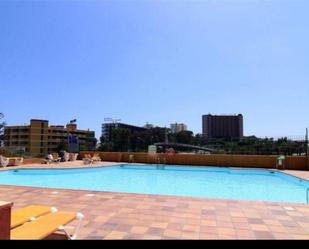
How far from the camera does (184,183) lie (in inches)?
469

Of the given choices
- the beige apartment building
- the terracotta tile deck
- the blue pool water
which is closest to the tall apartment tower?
the beige apartment building

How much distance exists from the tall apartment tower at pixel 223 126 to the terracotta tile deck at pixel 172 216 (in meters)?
63.1

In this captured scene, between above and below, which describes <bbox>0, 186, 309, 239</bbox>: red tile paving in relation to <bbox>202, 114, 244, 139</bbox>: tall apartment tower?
below

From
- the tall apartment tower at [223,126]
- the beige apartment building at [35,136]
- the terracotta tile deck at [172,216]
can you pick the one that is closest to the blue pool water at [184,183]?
the terracotta tile deck at [172,216]

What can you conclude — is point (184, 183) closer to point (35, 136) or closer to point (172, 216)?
point (172, 216)

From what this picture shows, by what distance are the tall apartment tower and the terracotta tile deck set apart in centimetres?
6315

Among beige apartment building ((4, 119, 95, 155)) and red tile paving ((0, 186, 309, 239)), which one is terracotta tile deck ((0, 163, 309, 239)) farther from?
beige apartment building ((4, 119, 95, 155))

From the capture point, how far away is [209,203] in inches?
247

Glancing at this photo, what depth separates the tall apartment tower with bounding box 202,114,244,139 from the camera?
227 feet

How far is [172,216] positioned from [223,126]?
2664 inches

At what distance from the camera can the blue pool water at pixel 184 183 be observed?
9.48m

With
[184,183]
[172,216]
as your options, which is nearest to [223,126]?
[184,183]
